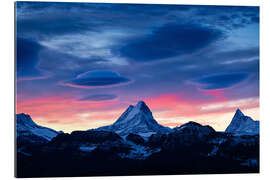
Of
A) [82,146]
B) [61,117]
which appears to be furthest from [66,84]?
[82,146]

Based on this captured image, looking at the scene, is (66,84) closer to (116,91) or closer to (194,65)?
(116,91)

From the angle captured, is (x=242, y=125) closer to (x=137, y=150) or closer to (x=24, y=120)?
(x=137, y=150)

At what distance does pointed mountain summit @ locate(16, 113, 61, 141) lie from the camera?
12219 mm

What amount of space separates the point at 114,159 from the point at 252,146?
3.92m

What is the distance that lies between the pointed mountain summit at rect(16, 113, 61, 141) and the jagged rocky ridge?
0.08 feet

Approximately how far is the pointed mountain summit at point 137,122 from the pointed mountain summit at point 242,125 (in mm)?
1830

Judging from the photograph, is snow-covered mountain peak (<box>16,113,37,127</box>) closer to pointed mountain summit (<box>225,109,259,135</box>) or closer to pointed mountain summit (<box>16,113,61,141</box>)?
pointed mountain summit (<box>16,113,61,141</box>)

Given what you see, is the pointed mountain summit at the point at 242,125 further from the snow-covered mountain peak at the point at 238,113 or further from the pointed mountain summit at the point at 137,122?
the pointed mountain summit at the point at 137,122

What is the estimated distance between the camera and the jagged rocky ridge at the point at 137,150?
41.2 ft

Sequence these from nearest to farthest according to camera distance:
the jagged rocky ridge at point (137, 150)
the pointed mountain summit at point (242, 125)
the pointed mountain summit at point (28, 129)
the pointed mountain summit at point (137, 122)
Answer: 1. the pointed mountain summit at point (28, 129)
2. the jagged rocky ridge at point (137, 150)
3. the pointed mountain summit at point (137, 122)
4. the pointed mountain summit at point (242, 125)

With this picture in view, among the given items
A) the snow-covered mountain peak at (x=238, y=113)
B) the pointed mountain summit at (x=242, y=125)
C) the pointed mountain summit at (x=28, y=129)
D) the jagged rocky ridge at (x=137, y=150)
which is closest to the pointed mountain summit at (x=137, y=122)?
the jagged rocky ridge at (x=137, y=150)

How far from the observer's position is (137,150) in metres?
13.1

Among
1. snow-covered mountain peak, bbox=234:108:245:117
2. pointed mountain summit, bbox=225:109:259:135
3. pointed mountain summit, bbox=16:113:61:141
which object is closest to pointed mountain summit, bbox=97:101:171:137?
pointed mountain summit, bbox=16:113:61:141

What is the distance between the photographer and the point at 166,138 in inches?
520
